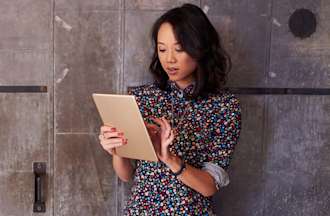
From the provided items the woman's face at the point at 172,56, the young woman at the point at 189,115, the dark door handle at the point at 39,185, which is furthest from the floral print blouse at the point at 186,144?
the dark door handle at the point at 39,185

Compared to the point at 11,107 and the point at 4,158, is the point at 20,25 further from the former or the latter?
the point at 4,158

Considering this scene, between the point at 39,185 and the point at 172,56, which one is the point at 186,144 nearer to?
the point at 172,56

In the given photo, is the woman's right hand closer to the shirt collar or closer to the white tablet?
the white tablet

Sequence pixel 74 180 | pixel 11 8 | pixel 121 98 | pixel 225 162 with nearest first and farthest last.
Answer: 1. pixel 121 98
2. pixel 225 162
3. pixel 11 8
4. pixel 74 180

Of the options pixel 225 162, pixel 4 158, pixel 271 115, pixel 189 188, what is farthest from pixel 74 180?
pixel 271 115

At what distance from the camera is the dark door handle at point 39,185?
1866 mm

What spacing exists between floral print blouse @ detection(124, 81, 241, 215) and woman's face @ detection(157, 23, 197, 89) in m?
0.10

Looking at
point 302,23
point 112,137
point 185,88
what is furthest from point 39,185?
point 302,23

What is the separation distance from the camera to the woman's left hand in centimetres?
127

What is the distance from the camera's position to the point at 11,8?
5.84ft

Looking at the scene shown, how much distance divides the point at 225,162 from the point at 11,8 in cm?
115

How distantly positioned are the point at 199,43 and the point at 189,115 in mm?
287

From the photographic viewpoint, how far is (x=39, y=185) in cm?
188

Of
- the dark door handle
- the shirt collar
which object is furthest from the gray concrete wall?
the shirt collar
